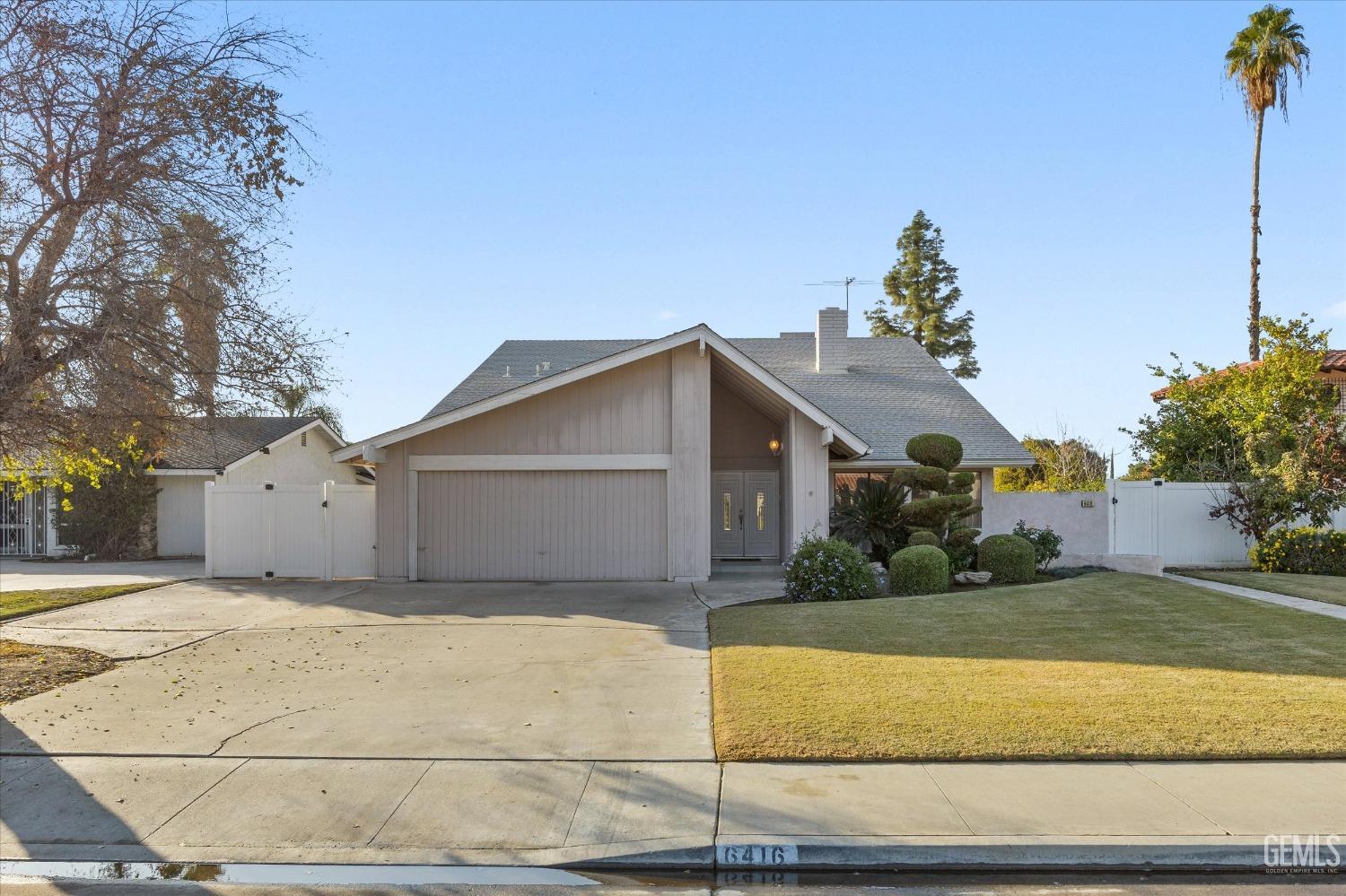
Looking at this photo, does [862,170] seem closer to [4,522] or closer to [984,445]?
[984,445]

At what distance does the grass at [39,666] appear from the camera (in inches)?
357

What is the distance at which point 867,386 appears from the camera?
23766mm

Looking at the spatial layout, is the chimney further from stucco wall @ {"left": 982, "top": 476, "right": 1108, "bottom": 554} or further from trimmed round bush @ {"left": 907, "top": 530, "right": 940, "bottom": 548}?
trimmed round bush @ {"left": 907, "top": 530, "right": 940, "bottom": 548}

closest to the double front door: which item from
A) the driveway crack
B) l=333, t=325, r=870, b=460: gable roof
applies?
l=333, t=325, r=870, b=460: gable roof

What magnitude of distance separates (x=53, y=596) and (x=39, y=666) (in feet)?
22.1

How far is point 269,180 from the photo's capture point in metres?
10.6

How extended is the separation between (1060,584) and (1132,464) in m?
10.9

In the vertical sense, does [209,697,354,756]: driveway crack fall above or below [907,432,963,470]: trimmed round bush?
below

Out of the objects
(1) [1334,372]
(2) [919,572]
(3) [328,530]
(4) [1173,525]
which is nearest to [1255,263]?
(1) [1334,372]

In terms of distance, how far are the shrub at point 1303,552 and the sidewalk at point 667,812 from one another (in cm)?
1318

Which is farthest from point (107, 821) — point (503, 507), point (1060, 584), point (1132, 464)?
point (1132, 464)

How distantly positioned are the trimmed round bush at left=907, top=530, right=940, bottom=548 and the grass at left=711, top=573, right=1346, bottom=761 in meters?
2.62

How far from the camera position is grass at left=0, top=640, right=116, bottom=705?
357 inches

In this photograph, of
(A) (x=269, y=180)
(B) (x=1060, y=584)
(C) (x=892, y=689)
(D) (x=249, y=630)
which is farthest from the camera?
(B) (x=1060, y=584)
